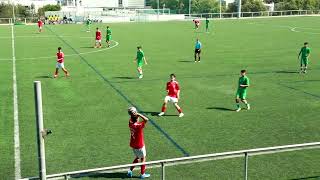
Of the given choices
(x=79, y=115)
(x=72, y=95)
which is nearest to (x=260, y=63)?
(x=72, y=95)

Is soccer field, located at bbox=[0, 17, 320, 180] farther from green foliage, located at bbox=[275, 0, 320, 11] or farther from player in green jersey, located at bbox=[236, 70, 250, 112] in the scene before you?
green foliage, located at bbox=[275, 0, 320, 11]

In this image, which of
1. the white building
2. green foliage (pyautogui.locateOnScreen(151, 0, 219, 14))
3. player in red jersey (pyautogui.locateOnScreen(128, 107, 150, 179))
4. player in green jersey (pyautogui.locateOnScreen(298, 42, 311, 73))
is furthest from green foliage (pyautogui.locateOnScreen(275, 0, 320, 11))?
player in red jersey (pyautogui.locateOnScreen(128, 107, 150, 179))

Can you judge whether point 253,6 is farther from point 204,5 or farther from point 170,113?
point 170,113

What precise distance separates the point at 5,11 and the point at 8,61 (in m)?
73.4

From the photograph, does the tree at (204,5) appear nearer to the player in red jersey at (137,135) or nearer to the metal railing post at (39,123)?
the player in red jersey at (137,135)

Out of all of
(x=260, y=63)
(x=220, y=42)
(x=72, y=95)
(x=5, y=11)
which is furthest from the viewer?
(x=5, y=11)

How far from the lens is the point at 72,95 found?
20.0m

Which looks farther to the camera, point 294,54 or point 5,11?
point 5,11

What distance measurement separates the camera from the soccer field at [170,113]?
460 inches

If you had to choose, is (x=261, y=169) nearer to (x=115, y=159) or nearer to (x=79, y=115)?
(x=115, y=159)

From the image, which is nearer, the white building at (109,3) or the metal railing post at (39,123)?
the metal railing post at (39,123)

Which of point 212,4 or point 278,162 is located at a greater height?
point 212,4

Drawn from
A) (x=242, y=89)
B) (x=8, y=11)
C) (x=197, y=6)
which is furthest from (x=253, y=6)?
(x=242, y=89)

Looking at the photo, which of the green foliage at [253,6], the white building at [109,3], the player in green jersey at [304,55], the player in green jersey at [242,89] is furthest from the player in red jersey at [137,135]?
the white building at [109,3]
